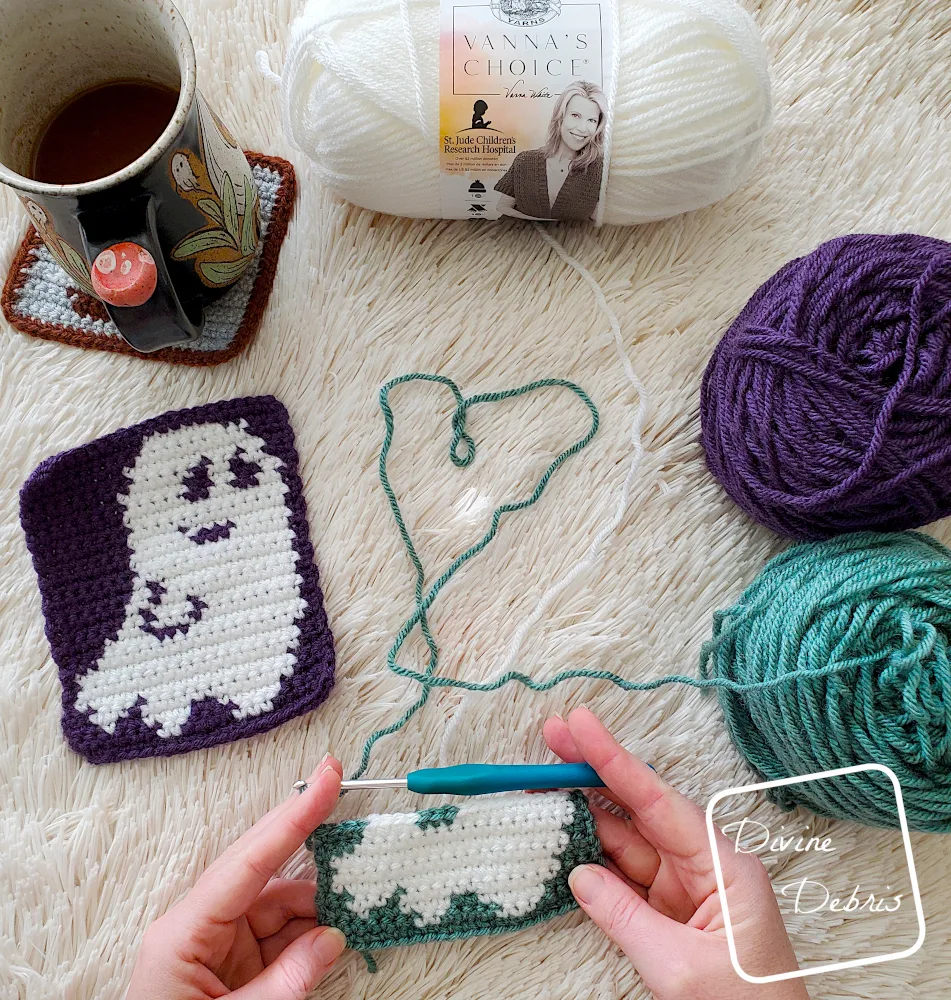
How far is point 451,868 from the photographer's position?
25.3 inches

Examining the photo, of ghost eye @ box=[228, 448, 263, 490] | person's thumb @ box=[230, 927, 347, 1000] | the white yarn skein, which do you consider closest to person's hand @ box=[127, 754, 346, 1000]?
person's thumb @ box=[230, 927, 347, 1000]

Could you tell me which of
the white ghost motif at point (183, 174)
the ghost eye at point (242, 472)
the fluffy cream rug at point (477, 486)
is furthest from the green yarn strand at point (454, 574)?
the white ghost motif at point (183, 174)

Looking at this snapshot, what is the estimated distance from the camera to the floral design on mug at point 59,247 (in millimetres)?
555

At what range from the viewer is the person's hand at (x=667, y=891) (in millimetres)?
582

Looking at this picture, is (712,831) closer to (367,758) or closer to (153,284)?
(367,758)

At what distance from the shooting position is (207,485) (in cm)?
71

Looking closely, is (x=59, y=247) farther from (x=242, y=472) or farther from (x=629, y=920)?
(x=629, y=920)

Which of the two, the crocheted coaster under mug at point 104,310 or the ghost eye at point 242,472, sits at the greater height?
the crocheted coaster under mug at point 104,310

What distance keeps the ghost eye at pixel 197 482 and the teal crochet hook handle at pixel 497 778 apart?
11.5 inches

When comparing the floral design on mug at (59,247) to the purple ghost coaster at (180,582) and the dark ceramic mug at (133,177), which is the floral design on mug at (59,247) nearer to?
the dark ceramic mug at (133,177)

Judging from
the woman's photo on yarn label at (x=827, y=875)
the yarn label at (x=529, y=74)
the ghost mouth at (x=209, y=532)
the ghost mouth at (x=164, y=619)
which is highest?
the yarn label at (x=529, y=74)

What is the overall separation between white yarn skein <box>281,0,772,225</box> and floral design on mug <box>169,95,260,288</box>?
70mm

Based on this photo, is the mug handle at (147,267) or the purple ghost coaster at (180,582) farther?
the purple ghost coaster at (180,582)

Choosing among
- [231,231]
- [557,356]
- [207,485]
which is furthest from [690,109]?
[207,485]
